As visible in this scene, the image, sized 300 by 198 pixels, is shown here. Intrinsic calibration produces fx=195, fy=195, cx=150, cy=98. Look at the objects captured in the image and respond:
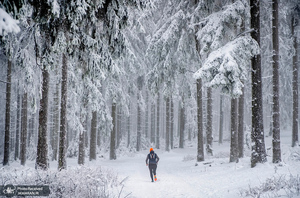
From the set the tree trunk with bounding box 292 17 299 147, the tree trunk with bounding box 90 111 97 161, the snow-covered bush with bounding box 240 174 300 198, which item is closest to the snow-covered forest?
the snow-covered bush with bounding box 240 174 300 198

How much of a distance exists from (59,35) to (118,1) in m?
2.32

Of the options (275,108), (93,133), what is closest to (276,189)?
(275,108)

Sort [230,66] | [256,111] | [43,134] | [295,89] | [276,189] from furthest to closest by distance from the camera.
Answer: [295,89]
[256,111]
[43,134]
[230,66]
[276,189]

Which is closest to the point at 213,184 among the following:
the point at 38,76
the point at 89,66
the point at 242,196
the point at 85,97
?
the point at 242,196

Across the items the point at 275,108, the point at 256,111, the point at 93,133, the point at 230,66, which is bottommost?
the point at 93,133

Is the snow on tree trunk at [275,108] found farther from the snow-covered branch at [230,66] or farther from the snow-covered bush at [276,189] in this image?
the snow-covered bush at [276,189]

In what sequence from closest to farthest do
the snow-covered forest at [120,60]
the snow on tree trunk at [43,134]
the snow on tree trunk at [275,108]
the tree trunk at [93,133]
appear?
the snow-covered forest at [120,60]
the snow on tree trunk at [43,134]
the snow on tree trunk at [275,108]
the tree trunk at [93,133]

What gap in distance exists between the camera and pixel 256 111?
888 cm

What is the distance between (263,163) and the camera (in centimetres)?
854

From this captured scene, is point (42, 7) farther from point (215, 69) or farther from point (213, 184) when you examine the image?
point (213, 184)

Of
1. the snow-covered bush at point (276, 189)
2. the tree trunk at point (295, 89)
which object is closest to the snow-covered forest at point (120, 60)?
the snow-covered bush at point (276, 189)

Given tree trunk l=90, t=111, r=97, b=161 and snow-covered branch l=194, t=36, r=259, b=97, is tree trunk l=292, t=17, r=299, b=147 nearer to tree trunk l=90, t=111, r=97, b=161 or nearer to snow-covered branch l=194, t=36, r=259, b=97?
snow-covered branch l=194, t=36, r=259, b=97

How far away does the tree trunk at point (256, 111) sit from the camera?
870 cm

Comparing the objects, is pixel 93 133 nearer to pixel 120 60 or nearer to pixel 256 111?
pixel 120 60
